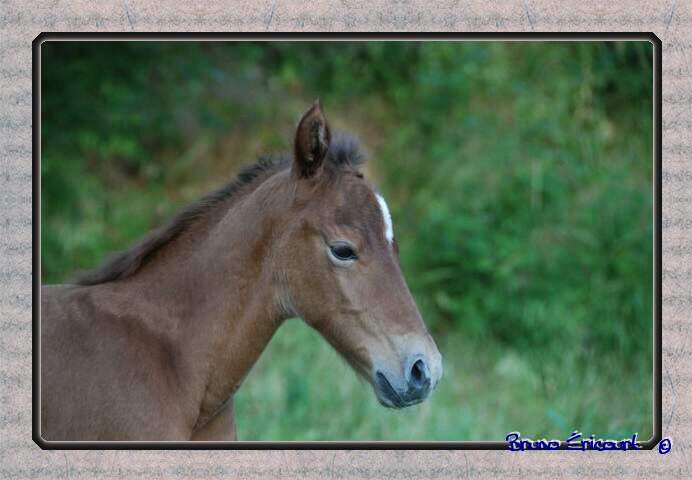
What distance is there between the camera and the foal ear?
2736 mm

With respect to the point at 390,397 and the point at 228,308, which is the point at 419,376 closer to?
the point at 390,397

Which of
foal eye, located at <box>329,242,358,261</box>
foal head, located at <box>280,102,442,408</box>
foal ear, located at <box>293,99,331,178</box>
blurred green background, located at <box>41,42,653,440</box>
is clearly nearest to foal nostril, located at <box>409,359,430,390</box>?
foal head, located at <box>280,102,442,408</box>

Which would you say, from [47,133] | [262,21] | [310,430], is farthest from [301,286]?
[47,133]

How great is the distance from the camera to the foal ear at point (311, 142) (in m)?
2.74

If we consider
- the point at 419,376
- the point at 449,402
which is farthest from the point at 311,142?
the point at 449,402

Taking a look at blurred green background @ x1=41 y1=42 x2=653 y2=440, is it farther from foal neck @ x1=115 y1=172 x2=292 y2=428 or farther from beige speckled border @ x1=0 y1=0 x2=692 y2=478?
foal neck @ x1=115 y1=172 x2=292 y2=428

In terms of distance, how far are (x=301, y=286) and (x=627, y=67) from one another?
4388mm

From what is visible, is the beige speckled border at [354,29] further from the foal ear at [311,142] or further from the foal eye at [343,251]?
the foal eye at [343,251]

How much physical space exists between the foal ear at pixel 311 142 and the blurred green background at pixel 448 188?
2.09 m

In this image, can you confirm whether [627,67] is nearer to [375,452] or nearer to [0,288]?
[375,452]

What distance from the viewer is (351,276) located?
8.96ft

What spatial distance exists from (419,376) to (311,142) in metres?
0.81

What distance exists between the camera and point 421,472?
119 inches

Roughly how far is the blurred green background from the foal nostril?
6.00ft
